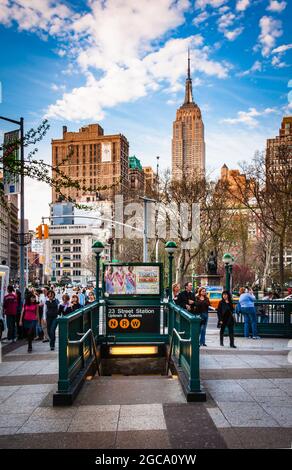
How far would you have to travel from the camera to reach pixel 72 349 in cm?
852

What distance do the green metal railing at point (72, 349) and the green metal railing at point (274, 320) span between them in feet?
25.9

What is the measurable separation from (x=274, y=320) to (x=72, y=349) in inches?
411

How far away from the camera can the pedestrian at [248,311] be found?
16.0 m

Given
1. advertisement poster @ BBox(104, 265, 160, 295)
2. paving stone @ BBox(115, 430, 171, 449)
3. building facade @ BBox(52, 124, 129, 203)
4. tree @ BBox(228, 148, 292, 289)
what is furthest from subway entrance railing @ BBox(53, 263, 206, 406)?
building facade @ BBox(52, 124, 129, 203)

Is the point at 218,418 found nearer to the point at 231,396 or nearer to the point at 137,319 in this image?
the point at 231,396

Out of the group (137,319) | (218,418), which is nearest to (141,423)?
(218,418)

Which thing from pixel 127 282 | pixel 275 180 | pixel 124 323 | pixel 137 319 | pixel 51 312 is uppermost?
pixel 275 180

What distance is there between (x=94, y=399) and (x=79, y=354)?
1.75m

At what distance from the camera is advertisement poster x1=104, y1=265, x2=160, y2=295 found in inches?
546

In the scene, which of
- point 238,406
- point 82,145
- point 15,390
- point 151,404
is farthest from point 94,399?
point 82,145

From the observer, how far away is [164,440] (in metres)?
5.65

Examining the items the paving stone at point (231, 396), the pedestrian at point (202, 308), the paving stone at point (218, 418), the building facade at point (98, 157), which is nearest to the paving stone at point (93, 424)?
the paving stone at point (218, 418)

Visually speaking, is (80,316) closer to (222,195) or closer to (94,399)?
(94,399)
